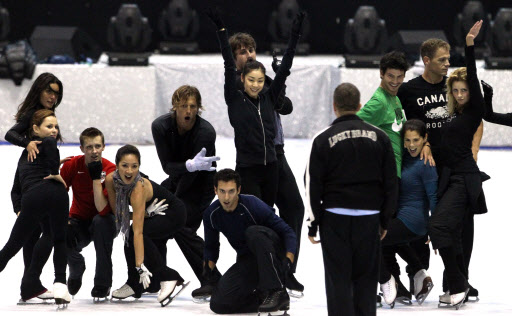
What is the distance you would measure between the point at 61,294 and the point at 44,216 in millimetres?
414

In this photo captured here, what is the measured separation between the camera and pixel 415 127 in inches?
201

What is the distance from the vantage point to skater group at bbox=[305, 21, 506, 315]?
168 inches

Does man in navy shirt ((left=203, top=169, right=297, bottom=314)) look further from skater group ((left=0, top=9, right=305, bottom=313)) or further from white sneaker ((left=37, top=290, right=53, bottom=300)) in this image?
white sneaker ((left=37, top=290, right=53, bottom=300))

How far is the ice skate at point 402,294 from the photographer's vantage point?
16.9ft

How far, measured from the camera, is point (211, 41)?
12.8m

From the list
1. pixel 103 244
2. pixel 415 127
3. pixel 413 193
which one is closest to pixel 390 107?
pixel 415 127

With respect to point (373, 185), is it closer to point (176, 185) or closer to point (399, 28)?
point (176, 185)

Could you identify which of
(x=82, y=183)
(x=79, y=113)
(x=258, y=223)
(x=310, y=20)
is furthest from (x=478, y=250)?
(x=310, y=20)

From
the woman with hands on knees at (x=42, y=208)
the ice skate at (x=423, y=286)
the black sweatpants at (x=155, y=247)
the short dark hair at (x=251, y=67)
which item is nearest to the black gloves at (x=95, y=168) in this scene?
the woman with hands on knees at (x=42, y=208)

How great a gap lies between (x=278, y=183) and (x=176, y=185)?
23.2 inches

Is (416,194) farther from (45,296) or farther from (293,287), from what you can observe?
(45,296)

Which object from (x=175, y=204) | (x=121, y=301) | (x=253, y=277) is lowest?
(x=121, y=301)

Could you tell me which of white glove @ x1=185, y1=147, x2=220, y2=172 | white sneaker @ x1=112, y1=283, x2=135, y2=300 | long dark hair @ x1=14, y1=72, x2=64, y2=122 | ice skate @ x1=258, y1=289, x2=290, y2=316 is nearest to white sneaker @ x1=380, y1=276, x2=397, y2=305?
ice skate @ x1=258, y1=289, x2=290, y2=316

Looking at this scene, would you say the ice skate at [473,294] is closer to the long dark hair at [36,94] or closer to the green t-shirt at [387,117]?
the green t-shirt at [387,117]
